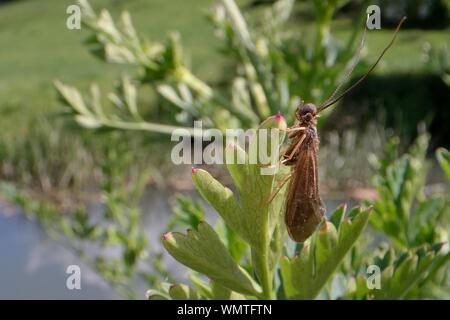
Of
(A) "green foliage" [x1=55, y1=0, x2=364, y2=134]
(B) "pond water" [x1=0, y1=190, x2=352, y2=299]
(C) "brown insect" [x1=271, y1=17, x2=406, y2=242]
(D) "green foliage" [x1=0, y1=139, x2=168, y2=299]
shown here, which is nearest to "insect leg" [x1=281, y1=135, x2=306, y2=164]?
(C) "brown insect" [x1=271, y1=17, x2=406, y2=242]

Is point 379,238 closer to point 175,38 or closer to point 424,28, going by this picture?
point 175,38

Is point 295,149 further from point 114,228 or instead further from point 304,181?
point 114,228

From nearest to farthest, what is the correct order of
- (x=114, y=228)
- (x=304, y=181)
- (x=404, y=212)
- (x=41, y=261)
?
(x=304, y=181) → (x=404, y=212) → (x=114, y=228) → (x=41, y=261)

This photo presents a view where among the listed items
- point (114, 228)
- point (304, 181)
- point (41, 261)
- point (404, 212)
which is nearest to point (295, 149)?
point (304, 181)

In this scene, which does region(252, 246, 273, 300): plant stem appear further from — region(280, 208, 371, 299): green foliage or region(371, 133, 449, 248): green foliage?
region(371, 133, 449, 248): green foliage

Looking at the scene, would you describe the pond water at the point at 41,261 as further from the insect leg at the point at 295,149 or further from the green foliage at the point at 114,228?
the insect leg at the point at 295,149

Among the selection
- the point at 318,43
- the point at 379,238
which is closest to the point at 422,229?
the point at 318,43
